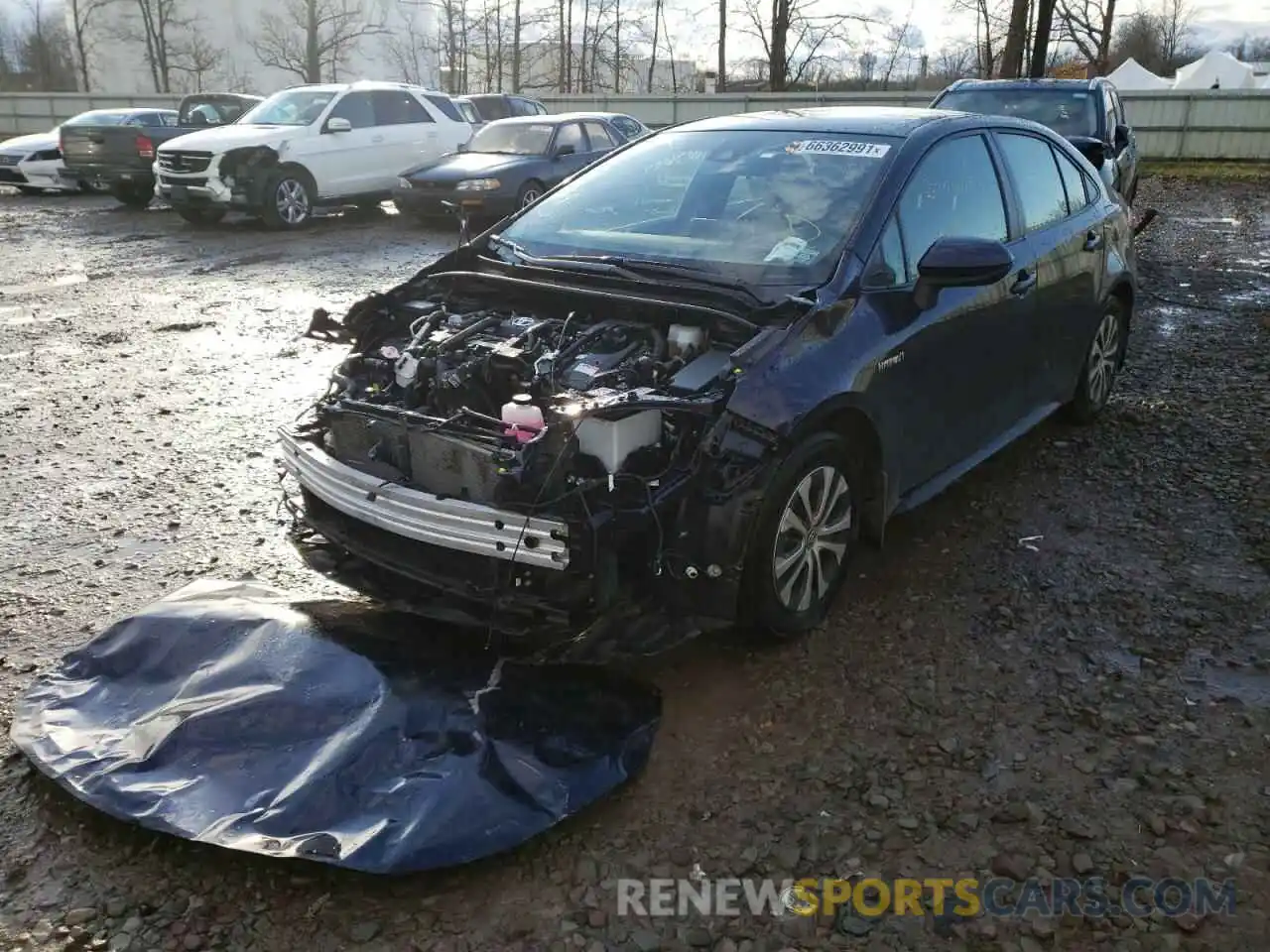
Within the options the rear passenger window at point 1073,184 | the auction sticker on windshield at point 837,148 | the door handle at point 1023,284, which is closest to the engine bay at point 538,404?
the auction sticker on windshield at point 837,148

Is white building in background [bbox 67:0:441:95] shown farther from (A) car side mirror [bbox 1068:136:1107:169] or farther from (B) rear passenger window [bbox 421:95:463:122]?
(A) car side mirror [bbox 1068:136:1107:169]

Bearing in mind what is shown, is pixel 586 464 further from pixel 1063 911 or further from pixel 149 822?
pixel 1063 911

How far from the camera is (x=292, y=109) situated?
14672 mm

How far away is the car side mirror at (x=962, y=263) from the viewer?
12.1 feet

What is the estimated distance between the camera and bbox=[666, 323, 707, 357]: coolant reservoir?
137 inches

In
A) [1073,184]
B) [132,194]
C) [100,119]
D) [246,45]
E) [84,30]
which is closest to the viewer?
[1073,184]

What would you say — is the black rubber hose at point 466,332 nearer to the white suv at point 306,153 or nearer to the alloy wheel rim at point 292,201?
the white suv at point 306,153

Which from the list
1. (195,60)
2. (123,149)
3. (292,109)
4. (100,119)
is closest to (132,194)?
(123,149)

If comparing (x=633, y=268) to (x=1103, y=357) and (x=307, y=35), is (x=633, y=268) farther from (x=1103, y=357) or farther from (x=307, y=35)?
(x=307, y=35)

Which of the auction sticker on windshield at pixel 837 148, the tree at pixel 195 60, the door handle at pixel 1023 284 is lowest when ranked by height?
the door handle at pixel 1023 284

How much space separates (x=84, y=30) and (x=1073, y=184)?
5931cm

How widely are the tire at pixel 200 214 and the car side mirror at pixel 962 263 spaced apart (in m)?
12.7

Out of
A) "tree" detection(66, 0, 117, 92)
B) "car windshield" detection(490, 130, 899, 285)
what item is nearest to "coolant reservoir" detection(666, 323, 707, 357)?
"car windshield" detection(490, 130, 899, 285)

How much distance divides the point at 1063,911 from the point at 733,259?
7.91ft
